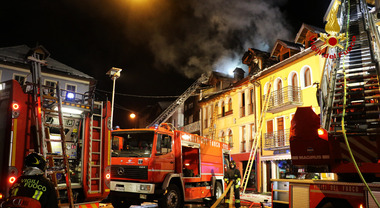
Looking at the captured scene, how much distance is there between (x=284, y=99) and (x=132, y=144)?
1340 centimetres

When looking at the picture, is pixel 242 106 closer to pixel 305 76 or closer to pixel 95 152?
pixel 305 76

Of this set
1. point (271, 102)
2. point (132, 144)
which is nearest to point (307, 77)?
point (271, 102)

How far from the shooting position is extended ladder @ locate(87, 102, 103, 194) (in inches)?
301

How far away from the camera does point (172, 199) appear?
33.4 feet

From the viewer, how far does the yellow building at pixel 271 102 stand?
64.8 ft

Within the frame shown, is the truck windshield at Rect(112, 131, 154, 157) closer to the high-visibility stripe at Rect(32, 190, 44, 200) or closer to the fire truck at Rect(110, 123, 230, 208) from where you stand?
the fire truck at Rect(110, 123, 230, 208)

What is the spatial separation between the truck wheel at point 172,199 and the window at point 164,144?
1246mm

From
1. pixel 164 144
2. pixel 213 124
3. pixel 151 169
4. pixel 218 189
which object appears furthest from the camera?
pixel 213 124

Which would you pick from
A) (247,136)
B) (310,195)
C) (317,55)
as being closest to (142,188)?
(310,195)

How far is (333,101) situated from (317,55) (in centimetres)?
1099

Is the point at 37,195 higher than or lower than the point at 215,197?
higher

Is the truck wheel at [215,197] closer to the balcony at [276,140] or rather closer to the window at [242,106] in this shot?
the balcony at [276,140]

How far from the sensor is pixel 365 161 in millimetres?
5176

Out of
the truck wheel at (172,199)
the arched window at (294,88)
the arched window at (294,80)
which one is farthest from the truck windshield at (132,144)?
the arched window at (294,80)
